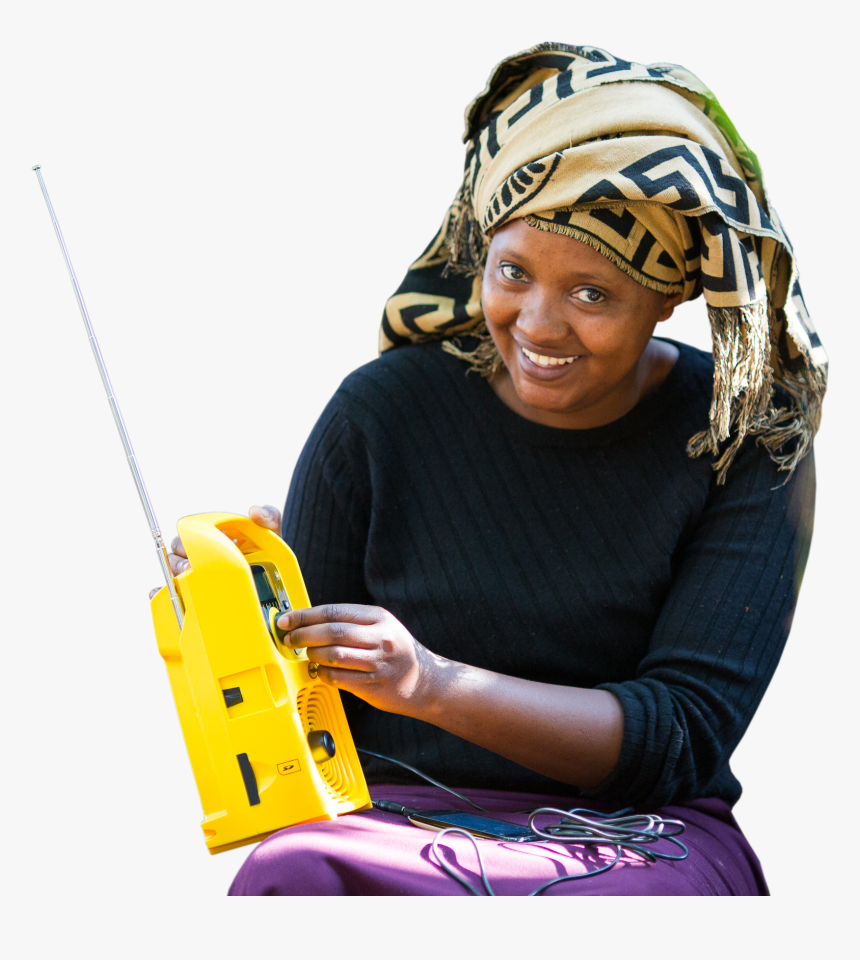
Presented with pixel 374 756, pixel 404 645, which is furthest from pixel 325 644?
pixel 374 756

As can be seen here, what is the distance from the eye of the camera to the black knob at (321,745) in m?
1.51

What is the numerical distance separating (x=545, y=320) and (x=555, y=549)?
427mm

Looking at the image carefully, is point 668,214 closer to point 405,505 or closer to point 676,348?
point 676,348

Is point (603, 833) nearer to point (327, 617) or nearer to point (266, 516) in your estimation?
point (327, 617)

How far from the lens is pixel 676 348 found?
2059 millimetres

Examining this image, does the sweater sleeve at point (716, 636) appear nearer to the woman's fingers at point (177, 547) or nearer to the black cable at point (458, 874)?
the black cable at point (458, 874)

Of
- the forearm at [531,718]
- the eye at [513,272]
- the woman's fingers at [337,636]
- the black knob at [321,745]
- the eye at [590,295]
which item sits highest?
the eye at [513,272]

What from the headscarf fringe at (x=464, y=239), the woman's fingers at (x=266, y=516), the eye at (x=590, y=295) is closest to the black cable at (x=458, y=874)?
the woman's fingers at (x=266, y=516)

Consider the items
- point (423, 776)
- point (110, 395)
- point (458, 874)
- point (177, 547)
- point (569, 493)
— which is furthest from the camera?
point (569, 493)

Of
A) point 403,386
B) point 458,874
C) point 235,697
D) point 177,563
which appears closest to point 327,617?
point 235,697

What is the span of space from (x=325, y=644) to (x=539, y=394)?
0.59 metres

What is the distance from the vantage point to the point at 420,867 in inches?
56.1

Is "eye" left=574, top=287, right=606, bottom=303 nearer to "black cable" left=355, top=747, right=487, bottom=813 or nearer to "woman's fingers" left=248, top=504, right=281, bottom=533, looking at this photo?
"woman's fingers" left=248, top=504, right=281, bottom=533

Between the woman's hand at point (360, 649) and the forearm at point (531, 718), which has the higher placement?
the woman's hand at point (360, 649)
